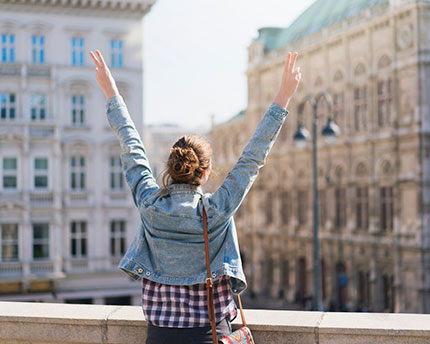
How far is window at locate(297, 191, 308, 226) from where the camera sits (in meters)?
43.4

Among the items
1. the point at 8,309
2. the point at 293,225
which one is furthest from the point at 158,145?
the point at 8,309

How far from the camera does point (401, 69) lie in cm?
3384

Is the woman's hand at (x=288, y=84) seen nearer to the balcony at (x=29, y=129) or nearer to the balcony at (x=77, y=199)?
the balcony at (x=29, y=129)

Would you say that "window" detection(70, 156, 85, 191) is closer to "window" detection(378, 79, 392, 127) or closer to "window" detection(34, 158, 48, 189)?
"window" detection(34, 158, 48, 189)

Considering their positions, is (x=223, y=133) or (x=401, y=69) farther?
(x=223, y=133)

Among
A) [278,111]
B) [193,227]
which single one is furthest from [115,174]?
[193,227]

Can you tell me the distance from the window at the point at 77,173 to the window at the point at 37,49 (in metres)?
4.59

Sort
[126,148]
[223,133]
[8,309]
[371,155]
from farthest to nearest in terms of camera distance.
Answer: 1. [223,133]
2. [371,155]
3. [8,309]
4. [126,148]

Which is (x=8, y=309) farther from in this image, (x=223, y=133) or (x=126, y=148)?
(x=223, y=133)

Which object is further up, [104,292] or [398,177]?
[398,177]

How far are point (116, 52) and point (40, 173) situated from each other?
654 cm

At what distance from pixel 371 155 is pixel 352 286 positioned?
7.16 meters

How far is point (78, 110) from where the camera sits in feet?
102

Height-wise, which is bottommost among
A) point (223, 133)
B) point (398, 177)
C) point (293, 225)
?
point (293, 225)
